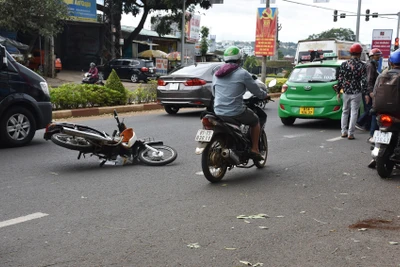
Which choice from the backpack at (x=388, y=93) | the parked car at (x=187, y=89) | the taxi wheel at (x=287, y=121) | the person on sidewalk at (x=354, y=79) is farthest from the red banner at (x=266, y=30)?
the backpack at (x=388, y=93)

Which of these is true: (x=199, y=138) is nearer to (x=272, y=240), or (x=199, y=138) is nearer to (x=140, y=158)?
(x=140, y=158)

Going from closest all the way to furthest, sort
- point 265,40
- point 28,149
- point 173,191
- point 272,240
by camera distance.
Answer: point 272,240 → point 173,191 → point 28,149 → point 265,40

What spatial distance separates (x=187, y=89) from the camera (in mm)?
14281

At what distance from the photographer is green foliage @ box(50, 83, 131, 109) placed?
14.4 metres

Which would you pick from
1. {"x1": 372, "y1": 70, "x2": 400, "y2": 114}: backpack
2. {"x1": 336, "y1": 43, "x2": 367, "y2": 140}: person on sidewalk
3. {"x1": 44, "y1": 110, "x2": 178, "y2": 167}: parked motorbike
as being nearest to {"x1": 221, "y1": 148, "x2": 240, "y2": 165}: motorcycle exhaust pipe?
{"x1": 44, "y1": 110, "x2": 178, "y2": 167}: parked motorbike

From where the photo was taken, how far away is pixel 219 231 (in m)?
4.81

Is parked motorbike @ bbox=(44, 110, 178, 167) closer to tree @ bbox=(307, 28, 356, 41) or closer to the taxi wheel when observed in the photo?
A: the taxi wheel

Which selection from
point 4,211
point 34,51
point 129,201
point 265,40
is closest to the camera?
point 4,211

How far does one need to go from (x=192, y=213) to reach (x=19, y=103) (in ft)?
16.8

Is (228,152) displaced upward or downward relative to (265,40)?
downward

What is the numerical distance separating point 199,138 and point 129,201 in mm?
1219

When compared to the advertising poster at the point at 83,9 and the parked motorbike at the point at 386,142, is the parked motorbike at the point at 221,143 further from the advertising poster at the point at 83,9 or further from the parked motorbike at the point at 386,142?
the advertising poster at the point at 83,9

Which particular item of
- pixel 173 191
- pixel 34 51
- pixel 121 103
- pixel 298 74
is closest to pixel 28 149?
pixel 173 191

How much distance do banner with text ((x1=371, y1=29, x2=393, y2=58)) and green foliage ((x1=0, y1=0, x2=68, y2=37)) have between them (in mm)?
21161
